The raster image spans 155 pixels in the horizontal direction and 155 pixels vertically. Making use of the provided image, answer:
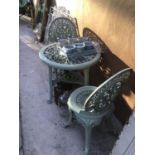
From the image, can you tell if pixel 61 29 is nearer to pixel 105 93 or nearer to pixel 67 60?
pixel 67 60

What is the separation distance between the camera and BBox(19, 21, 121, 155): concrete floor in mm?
3066

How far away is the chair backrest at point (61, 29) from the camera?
12.8 ft

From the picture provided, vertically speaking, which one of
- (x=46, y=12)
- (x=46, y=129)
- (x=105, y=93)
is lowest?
(x=46, y=129)

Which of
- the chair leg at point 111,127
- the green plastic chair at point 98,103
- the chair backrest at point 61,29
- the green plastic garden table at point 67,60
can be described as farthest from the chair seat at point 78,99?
the chair backrest at point 61,29

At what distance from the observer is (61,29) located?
3943 mm

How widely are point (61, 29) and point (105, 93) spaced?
1.51 meters

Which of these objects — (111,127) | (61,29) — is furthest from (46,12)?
(111,127)

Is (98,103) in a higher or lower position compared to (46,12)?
lower

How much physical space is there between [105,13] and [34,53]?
1.96 m

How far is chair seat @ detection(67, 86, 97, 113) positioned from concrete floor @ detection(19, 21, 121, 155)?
1.44 feet

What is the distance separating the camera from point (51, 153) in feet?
9.90

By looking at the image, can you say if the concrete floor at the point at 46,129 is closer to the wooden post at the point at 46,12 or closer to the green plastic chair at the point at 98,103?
the green plastic chair at the point at 98,103
